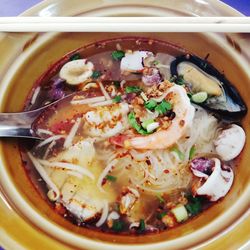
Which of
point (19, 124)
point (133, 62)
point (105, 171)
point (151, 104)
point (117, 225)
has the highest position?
point (133, 62)

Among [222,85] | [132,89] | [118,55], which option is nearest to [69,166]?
[132,89]

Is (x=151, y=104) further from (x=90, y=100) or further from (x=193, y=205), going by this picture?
(x=193, y=205)

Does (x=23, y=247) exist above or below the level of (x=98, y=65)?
below

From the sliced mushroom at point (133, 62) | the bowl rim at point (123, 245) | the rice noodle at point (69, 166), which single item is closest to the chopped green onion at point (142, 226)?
the bowl rim at point (123, 245)

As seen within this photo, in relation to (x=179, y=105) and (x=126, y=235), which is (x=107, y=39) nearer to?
(x=179, y=105)

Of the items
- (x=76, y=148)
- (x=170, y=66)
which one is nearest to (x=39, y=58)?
(x=76, y=148)

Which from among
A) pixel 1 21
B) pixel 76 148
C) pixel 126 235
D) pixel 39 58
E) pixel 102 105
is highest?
A: pixel 1 21
